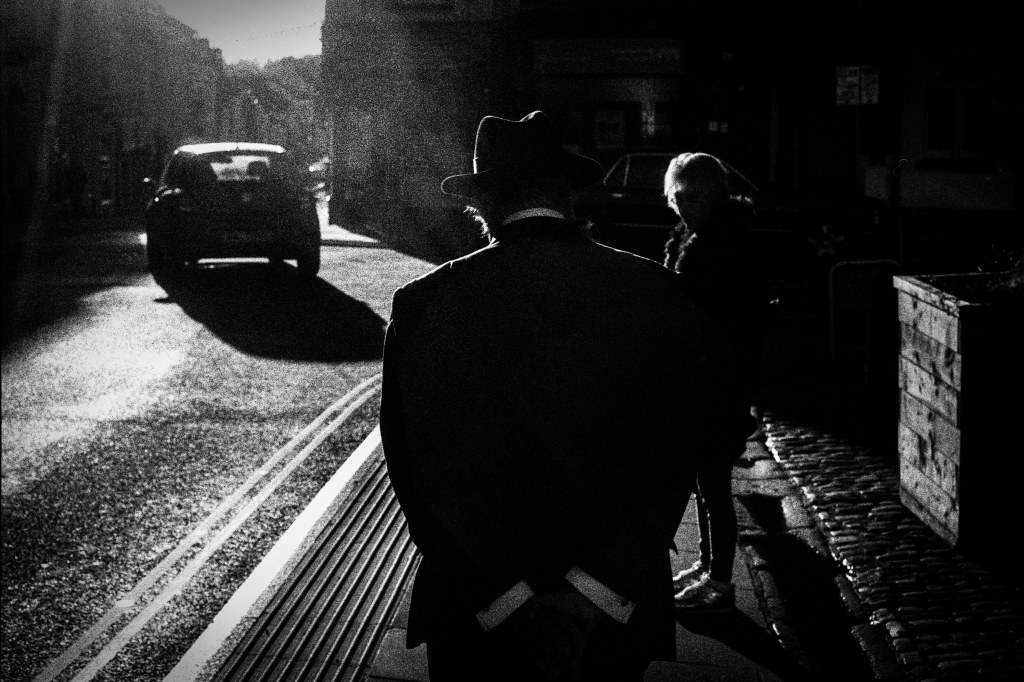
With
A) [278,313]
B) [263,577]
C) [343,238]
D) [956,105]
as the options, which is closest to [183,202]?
[278,313]

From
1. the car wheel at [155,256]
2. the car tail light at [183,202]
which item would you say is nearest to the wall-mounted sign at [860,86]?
the car tail light at [183,202]

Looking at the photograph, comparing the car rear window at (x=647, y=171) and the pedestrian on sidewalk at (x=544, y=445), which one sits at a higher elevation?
the car rear window at (x=647, y=171)

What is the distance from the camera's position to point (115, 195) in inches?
1415

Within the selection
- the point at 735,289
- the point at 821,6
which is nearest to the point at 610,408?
the point at 735,289

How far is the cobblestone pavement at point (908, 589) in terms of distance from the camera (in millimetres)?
3926

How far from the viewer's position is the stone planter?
4.65 m

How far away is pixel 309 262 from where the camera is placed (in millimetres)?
15234

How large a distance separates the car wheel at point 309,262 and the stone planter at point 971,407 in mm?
10928

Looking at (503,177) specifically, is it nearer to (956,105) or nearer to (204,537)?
(204,537)

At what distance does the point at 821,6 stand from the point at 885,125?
3014 millimetres

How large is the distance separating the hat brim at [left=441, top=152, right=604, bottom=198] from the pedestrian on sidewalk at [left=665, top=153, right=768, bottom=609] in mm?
1451

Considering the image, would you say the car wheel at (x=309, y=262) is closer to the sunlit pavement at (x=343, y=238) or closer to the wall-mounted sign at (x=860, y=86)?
the sunlit pavement at (x=343, y=238)

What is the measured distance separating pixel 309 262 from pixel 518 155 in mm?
13115

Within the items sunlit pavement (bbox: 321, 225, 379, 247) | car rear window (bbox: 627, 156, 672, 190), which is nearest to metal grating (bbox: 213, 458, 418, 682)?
car rear window (bbox: 627, 156, 672, 190)
